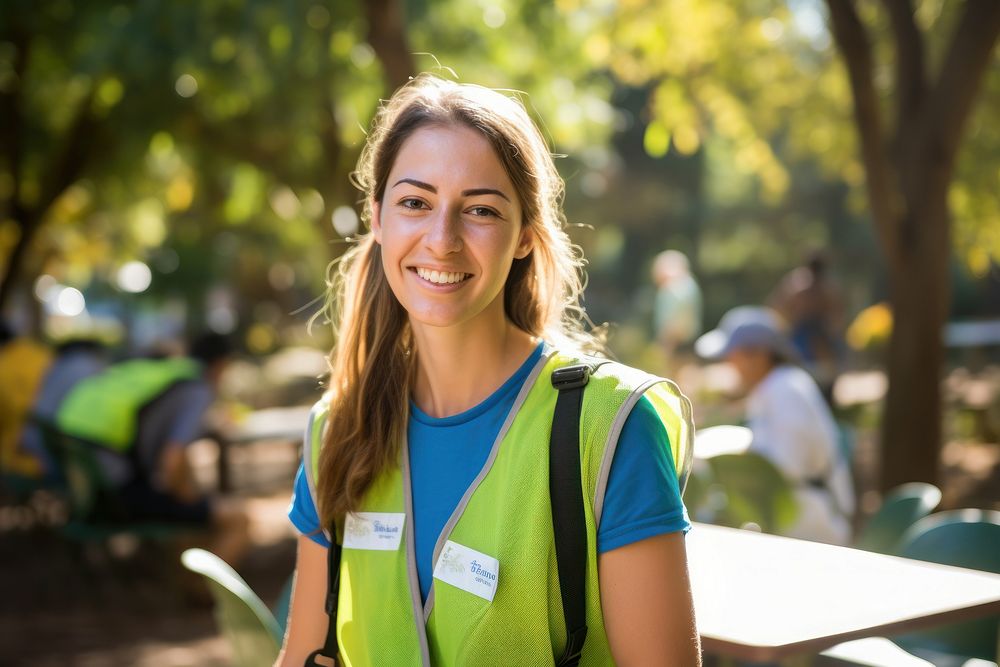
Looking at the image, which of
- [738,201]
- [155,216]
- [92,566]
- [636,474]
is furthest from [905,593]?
[738,201]

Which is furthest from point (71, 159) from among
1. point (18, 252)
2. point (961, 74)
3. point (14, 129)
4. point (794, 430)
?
point (794, 430)

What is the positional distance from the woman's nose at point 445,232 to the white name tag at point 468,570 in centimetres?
55

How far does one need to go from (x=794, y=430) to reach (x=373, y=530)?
10.8 feet

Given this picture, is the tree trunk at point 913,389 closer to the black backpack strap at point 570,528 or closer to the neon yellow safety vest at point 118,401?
the neon yellow safety vest at point 118,401

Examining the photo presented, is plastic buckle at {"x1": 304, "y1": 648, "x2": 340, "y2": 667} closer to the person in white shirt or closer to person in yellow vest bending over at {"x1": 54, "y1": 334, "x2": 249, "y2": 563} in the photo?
the person in white shirt

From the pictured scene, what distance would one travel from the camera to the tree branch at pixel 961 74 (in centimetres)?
675

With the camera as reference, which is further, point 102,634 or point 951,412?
point 951,412

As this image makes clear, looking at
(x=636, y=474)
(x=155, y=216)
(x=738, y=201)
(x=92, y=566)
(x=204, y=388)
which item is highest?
(x=738, y=201)

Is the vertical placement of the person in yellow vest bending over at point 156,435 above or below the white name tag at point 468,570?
above

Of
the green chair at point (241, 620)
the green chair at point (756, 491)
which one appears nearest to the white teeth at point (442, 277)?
the green chair at point (241, 620)

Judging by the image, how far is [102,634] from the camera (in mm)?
7051

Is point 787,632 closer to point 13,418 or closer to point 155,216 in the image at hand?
point 13,418

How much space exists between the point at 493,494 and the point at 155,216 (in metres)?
24.5

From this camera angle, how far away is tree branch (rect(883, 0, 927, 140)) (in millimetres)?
7375
